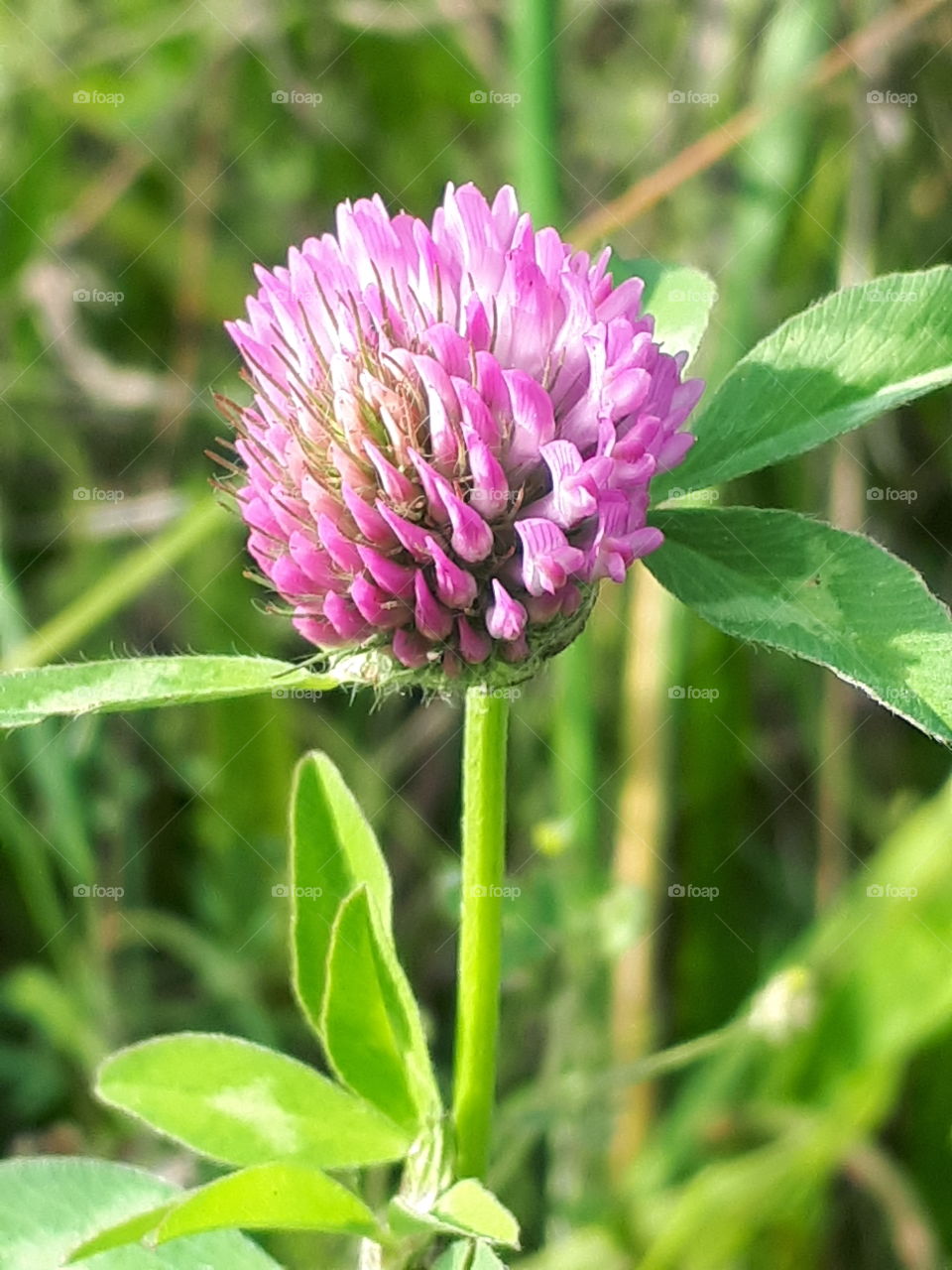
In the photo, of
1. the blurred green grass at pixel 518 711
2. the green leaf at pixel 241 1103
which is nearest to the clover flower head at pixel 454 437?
the green leaf at pixel 241 1103

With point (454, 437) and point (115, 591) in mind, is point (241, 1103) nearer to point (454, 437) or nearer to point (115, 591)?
point (454, 437)

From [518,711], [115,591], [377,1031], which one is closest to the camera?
[377,1031]

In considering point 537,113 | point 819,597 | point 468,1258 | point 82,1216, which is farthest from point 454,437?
point 537,113

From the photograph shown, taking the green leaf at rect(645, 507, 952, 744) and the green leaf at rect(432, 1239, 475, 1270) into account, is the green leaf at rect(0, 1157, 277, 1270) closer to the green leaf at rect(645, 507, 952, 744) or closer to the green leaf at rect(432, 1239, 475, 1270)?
the green leaf at rect(432, 1239, 475, 1270)

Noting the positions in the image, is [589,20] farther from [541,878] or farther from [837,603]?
[837,603]

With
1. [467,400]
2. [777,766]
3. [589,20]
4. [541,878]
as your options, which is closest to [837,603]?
[467,400]
